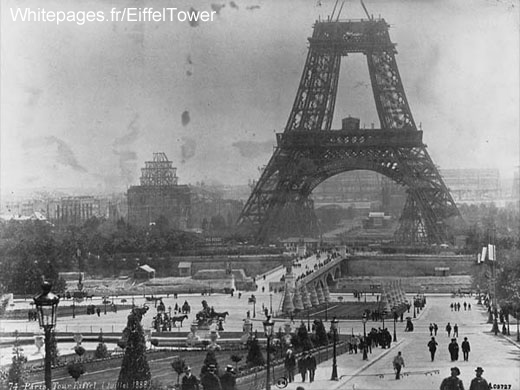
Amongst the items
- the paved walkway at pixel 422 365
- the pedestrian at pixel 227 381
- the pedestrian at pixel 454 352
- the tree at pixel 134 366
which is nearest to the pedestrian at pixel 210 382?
the pedestrian at pixel 227 381

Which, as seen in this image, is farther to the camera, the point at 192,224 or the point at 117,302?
the point at 192,224

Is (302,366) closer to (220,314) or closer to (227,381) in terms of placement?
(227,381)

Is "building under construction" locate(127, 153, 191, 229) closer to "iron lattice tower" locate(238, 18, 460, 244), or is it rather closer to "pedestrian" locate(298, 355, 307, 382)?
"iron lattice tower" locate(238, 18, 460, 244)

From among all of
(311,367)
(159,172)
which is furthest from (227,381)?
(159,172)

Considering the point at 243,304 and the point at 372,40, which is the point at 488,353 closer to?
the point at 243,304

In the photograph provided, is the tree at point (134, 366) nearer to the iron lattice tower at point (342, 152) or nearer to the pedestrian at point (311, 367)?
the pedestrian at point (311, 367)

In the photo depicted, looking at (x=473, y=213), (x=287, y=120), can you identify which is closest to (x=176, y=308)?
(x=287, y=120)
